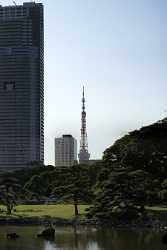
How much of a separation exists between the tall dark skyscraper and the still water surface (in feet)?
295

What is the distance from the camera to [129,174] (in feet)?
155

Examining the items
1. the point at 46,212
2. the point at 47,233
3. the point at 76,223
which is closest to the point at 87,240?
the point at 47,233

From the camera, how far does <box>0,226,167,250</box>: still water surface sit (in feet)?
112

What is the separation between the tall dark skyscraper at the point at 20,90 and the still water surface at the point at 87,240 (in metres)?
89.8

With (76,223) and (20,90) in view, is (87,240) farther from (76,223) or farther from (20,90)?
(20,90)

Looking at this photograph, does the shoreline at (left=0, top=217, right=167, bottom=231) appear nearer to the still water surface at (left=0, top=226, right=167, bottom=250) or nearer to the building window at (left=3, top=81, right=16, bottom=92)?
the still water surface at (left=0, top=226, right=167, bottom=250)

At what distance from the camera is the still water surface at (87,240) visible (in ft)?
112

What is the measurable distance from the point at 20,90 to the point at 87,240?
9773 cm

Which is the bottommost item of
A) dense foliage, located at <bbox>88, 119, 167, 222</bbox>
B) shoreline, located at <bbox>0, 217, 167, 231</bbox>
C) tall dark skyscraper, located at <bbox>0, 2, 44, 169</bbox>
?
shoreline, located at <bbox>0, 217, 167, 231</bbox>

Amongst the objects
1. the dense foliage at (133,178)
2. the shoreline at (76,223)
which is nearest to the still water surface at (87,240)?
the shoreline at (76,223)

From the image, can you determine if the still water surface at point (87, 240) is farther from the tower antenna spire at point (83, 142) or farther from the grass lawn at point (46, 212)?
the tower antenna spire at point (83, 142)

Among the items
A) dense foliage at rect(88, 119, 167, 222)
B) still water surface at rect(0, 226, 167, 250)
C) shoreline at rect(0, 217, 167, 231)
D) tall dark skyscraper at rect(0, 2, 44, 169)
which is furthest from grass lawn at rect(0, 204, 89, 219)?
tall dark skyscraper at rect(0, 2, 44, 169)

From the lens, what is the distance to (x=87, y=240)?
37.2m

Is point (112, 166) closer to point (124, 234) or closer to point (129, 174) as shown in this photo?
point (129, 174)
